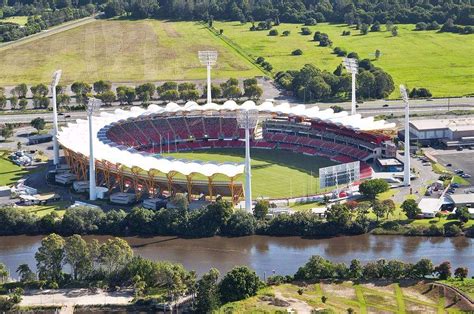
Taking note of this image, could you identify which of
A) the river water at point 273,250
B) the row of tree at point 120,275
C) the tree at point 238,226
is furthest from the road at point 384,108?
the row of tree at point 120,275

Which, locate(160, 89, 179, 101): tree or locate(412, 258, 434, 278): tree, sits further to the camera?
locate(160, 89, 179, 101): tree

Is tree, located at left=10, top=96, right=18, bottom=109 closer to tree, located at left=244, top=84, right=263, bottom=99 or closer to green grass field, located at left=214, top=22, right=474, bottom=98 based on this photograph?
tree, located at left=244, top=84, right=263, bottom=99

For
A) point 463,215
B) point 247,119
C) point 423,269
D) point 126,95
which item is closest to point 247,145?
point 247,119

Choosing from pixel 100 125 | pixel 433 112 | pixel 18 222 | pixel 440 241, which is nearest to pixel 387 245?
pixel 440 241

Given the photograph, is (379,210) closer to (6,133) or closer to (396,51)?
(6,133)

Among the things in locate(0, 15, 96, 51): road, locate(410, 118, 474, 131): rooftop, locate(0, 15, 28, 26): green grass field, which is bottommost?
locate(410, 118, 474, 131): rooftop

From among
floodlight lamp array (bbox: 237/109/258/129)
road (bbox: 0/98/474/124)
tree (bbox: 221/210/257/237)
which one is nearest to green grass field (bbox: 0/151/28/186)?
road (bbox: 0/98/474/124)
